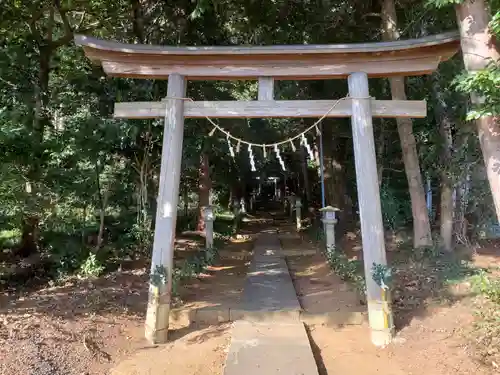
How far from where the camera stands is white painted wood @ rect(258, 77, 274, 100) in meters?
5.85

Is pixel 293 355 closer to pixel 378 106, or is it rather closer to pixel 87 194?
pixel 378 106

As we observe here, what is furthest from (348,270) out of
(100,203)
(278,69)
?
(100,203)

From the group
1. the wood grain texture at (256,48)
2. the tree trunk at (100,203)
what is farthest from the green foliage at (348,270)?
the tree trunk at (100,203)

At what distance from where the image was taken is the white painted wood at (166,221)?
5250 millimetres

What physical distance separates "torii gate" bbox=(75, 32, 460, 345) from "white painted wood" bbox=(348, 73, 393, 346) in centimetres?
1

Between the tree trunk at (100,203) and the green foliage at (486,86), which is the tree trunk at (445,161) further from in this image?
the tree trunk at (100,203)

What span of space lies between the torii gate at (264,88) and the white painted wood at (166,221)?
1 centimetres

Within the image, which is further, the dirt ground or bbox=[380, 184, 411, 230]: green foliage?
bbox=[380, 184, 411, 230]: green foliage

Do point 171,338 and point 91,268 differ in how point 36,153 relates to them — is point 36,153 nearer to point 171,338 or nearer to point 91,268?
point 91,268

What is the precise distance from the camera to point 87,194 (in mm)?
9062

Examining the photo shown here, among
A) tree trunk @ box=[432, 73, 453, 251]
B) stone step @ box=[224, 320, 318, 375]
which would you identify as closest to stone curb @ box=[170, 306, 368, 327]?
stone step @ box=[224, 320, 318, 375]

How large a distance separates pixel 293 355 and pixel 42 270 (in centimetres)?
658

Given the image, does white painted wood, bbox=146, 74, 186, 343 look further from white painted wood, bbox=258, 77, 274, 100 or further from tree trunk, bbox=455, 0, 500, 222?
tree trunk, bbox=455, 0, 500, 222

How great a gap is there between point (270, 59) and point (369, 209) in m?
2.42
